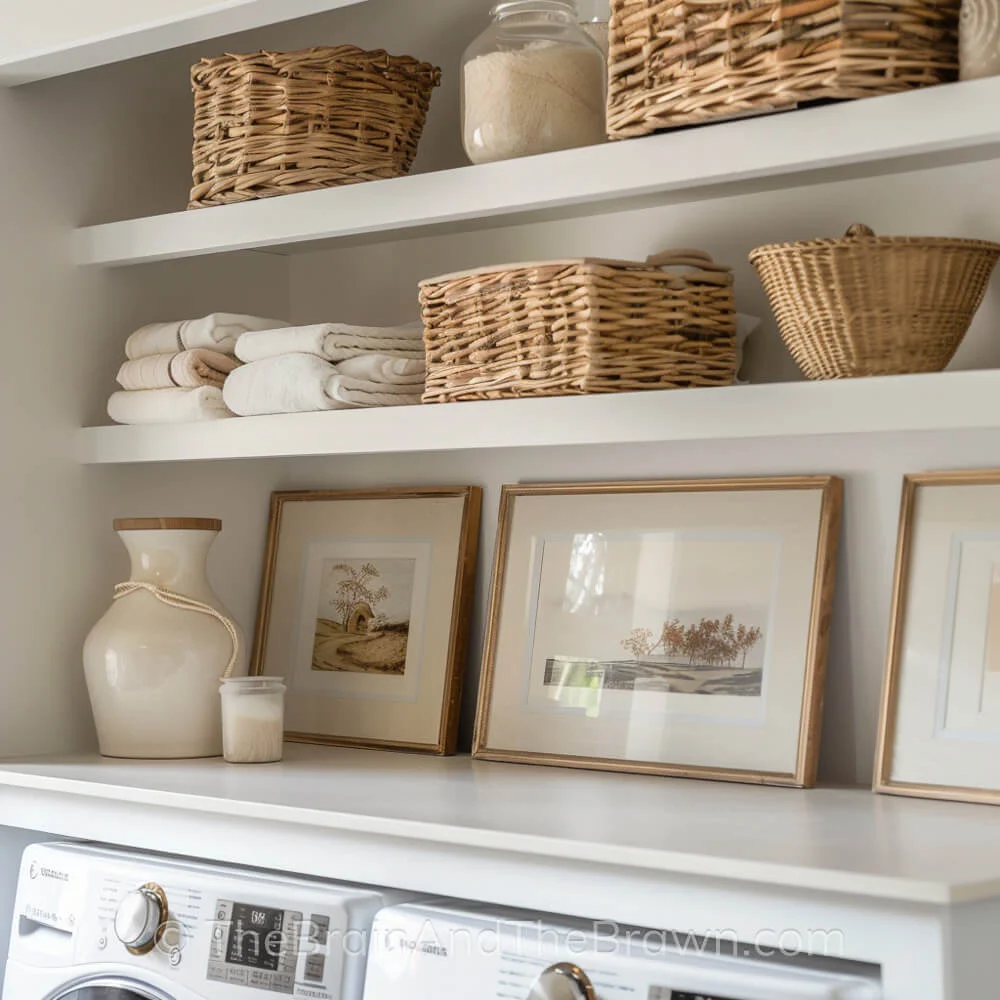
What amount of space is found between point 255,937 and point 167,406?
77 cm

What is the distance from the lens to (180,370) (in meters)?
1.94

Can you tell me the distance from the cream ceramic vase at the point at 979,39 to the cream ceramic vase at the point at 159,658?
1.13 m

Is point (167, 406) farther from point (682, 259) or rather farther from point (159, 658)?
point (682, 259)

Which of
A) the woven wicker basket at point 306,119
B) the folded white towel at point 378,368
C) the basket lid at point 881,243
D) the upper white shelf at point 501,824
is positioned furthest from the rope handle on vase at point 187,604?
the basket lid at point 881,243

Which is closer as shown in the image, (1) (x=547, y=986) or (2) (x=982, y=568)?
(1) (x=547, y=986)

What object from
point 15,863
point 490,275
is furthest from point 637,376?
point 15,863

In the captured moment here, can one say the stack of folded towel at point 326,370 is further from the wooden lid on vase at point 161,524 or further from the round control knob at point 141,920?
the round control knob at point 141,920

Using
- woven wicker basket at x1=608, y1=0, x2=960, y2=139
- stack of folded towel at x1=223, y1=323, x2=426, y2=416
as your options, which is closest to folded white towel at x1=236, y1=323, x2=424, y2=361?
stack of folded towel at x1=223, y1=323, x2=426, y2=416

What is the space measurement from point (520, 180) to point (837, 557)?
58 centimetres

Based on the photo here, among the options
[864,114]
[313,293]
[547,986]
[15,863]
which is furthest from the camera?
[313,293]

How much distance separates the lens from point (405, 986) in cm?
137

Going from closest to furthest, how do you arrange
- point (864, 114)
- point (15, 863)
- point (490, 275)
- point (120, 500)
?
1. point (864, 114)
2. point (490, 275)
3. point (15, 863)
4. point (120, 500)

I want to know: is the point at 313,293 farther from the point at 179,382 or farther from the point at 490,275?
the point at 490,275

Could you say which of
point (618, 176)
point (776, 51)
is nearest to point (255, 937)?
point (618, 176)
